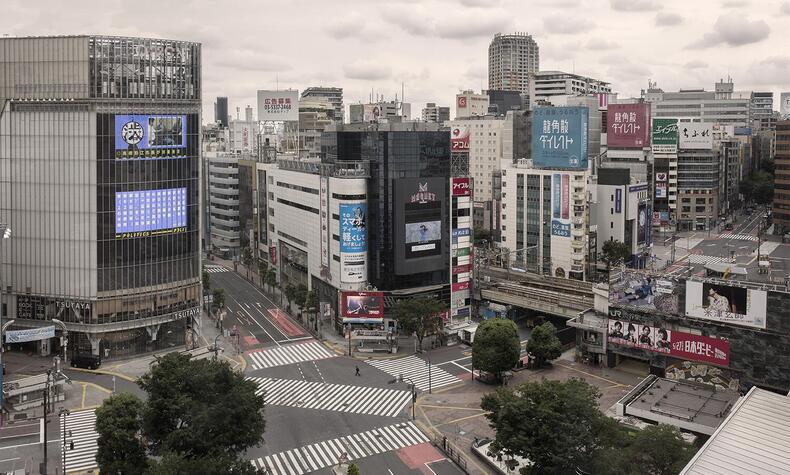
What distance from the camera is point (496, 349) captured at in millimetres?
74125

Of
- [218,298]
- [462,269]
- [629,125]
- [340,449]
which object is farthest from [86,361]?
[629,125]

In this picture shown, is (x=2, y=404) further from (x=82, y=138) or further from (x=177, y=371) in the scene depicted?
(x=82, y=138)

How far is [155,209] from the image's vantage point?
277 ft

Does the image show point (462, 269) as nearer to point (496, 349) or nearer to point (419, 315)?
point (419, 315)

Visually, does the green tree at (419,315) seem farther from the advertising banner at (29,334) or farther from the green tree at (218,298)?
the advertising banner at (29,334)

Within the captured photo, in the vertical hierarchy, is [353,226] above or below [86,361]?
above

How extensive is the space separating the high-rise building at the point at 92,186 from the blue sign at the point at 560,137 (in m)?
56.9

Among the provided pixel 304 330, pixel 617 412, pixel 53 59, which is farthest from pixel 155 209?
pixel 617 412

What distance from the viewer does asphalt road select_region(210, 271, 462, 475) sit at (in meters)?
58.8

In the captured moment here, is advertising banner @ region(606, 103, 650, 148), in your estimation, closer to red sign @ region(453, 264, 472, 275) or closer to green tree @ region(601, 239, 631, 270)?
green tree @ region(601, 239, 631, 270)

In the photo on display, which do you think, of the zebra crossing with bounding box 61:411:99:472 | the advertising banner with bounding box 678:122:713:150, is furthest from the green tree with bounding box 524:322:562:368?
the advertising banner with bounding box 678:122:713:150

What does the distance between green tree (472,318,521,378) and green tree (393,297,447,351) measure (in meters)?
10.5

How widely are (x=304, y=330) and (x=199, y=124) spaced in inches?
1143

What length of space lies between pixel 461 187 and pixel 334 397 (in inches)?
1381
